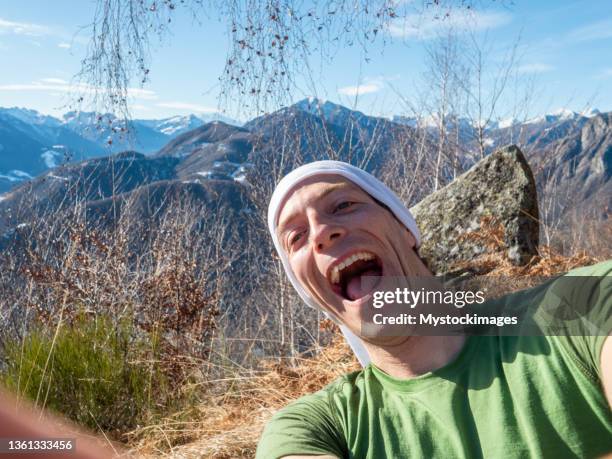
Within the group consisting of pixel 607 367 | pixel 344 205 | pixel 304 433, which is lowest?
pixel 304 433

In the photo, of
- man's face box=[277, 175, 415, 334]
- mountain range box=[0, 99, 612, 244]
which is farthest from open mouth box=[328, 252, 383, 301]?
mountain range box=[0, 99, 612, 244]

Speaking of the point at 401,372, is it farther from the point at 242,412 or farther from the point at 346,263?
the point at 242,412

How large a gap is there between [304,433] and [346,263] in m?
0.54

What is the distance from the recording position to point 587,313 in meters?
1.41

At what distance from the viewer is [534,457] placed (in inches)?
54.1

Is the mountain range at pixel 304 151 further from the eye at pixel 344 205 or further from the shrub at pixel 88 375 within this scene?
the eye at pixel 344 205

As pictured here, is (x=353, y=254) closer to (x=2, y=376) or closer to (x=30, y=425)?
(x=30, y=425)

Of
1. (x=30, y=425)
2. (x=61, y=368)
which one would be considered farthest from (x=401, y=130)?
(x=30, y=425)

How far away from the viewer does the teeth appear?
189 cm

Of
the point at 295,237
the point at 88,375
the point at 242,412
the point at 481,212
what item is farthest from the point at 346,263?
the point at 481,212

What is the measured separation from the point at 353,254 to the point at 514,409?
2.22ft

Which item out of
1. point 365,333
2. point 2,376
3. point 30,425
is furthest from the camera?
point 2,376

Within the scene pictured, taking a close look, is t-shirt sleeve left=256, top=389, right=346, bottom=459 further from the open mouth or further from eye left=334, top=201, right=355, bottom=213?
eye left=334, top=201, right=355, bottom=213

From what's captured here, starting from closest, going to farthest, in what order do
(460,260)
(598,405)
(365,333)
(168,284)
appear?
(598,405) → (365,333) → (460,260) → (168,284)
